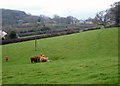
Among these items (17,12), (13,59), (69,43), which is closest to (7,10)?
(17,12)

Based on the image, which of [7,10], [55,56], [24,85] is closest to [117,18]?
[7,10]

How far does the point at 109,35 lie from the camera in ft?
151

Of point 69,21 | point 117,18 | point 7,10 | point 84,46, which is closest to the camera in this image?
point 84,46

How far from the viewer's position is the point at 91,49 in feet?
121

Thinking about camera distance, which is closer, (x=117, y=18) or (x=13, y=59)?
(x=13, y=59)

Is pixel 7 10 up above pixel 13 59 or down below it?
above

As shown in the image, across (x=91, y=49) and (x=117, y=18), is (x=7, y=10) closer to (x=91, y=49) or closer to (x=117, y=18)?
(x=117, y=18)

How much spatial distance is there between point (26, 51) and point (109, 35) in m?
14.5

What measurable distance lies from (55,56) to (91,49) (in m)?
5.29

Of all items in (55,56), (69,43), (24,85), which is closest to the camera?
(24,85)

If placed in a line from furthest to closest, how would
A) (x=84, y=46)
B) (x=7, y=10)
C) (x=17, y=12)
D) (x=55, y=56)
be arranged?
1. (x=17, y=12)
2. (x=7, y=10)
3. (x=84, y=46)
4. (x=55, y=56)

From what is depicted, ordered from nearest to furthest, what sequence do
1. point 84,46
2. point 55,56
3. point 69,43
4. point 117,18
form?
point 55,56 → point 84,46 → point 69,43 → point 117,18

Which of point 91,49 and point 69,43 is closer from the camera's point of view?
point 91,49

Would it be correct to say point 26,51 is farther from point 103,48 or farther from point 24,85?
point 24,85
